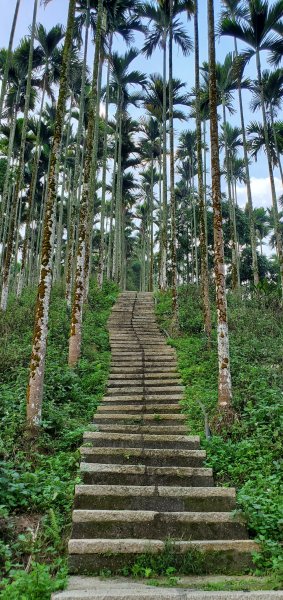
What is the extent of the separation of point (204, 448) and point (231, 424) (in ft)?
2.39

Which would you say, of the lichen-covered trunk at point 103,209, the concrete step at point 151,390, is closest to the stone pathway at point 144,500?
the concrete step at point 151,390

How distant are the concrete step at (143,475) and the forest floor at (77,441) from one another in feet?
0.75

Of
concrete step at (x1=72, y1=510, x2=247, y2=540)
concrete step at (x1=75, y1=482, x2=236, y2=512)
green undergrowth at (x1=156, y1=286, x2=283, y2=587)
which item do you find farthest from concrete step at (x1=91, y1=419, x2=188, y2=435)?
concrete step at (x1=72, y1=510, x2=247, y2=540)

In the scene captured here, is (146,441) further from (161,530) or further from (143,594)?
(143,594)

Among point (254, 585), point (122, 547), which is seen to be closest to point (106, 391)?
point (122, 547)

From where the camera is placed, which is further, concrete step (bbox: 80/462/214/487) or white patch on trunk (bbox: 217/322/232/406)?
white patch on trunk (bbox: 217/322/232/406)

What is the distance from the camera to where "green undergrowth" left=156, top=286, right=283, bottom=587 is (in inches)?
173

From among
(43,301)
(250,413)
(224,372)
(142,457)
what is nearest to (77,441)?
(142,457)

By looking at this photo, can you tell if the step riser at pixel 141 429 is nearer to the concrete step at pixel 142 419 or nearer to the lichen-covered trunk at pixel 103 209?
the concrete step at pixel 142 419

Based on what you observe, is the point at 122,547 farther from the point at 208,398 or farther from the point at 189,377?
the point at 189,377

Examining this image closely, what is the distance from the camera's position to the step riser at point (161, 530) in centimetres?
423

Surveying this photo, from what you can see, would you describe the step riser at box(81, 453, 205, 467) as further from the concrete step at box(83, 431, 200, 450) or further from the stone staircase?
the concrete step at box(83, 431, 200, 450)

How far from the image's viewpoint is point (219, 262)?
7.55 meters

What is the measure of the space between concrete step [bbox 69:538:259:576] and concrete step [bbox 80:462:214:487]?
3.69 ft
